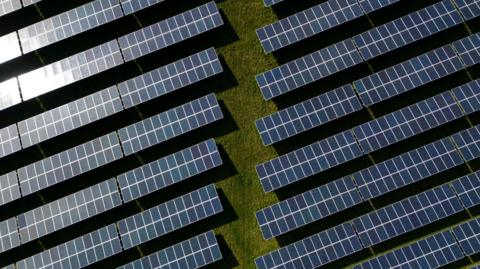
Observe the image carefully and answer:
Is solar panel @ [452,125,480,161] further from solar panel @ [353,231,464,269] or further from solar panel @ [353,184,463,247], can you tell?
solar panel @ [353,231,464,269]

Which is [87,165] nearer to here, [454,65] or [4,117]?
[4,117]

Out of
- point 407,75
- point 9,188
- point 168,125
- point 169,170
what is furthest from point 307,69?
point 9,188

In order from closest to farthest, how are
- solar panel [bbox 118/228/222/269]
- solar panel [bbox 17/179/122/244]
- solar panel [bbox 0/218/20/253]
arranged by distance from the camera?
solar panel [bbox 118/228/222/269] < solar panel [bbox 0/218/20/253] < solar panel [bbox 17/179/122/244]

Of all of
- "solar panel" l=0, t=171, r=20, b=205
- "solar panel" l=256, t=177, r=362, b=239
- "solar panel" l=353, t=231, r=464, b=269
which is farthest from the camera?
"solar panel" l=0, t=171, r=20, b=205

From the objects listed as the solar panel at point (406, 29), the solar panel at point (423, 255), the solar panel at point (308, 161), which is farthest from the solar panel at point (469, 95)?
the solar panel at point (423, 255)

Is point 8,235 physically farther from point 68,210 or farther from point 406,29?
point 406,29

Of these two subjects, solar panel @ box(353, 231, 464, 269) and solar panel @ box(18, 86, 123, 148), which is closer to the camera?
solar panel @ box(353, 231, 464, 269)

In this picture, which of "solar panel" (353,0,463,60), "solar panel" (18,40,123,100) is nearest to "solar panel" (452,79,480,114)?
"solar panel" (353,0,463,60)

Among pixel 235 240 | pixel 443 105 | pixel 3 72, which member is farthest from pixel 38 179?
pixel 443 105
